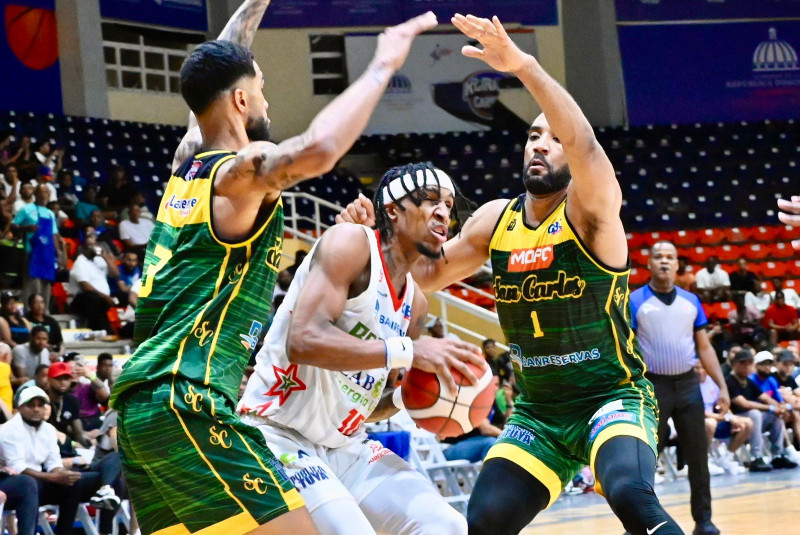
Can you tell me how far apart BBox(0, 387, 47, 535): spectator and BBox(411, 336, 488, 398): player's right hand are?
17.0 ft

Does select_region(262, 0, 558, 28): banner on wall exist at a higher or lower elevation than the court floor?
higher

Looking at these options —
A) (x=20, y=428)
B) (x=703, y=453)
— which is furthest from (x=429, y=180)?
(x=20, y=428)

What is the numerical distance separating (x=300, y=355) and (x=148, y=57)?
19.3m

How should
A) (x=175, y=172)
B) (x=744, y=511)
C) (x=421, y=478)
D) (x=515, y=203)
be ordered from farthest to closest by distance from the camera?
(x=744, y=511) → (x=515, y=203) → (x=421, y=478) → (x=175, y=172)

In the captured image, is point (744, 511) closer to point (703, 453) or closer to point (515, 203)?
point (703, 453)

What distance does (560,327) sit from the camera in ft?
15.6

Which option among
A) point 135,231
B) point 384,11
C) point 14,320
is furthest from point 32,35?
point 14,320

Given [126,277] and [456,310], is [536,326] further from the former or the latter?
[456,310]

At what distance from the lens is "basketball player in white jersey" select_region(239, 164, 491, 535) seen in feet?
12.8

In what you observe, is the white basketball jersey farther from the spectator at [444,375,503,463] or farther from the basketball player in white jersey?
the spectator at [444,375,503,463]

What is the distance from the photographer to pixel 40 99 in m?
19.9

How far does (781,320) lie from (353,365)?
16180 millimetres

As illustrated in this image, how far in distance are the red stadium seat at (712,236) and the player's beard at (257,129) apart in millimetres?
19081

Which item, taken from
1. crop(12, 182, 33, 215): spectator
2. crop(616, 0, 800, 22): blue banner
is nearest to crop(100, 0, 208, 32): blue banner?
crop(12, 182, 33, 215): spectator
